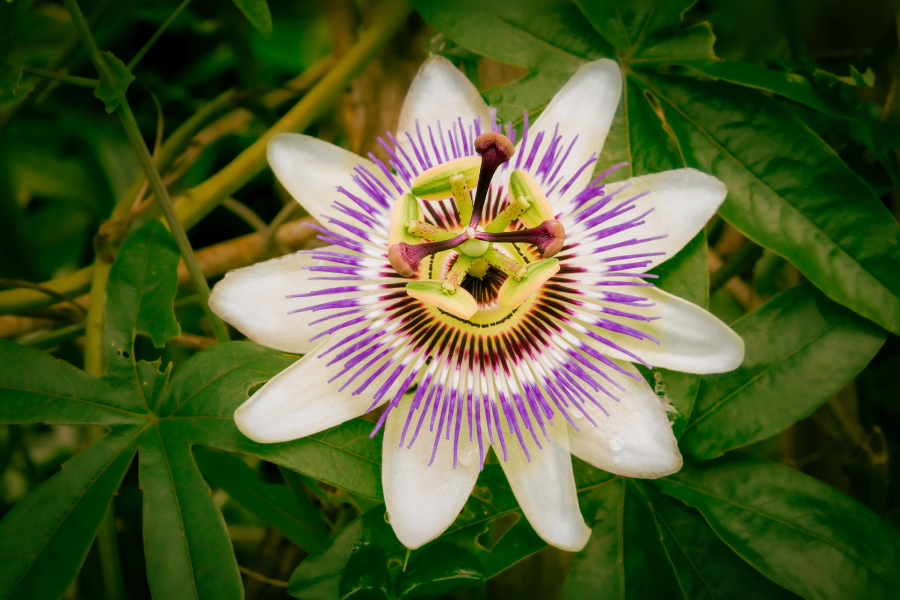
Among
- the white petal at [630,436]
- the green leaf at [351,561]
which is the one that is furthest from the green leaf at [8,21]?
the white petal at [630,436]

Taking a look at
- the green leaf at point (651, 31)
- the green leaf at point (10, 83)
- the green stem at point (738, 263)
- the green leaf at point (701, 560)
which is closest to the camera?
the green leaf at point (10, 83)

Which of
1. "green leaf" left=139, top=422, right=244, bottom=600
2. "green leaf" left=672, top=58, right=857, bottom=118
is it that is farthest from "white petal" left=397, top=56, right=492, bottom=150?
"green leaf" left=139, top=422, right=244, bottom=600

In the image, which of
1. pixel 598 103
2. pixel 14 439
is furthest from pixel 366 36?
pixel 14 439

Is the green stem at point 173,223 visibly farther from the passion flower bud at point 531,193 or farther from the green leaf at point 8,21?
the passion flower bud at point 531,193

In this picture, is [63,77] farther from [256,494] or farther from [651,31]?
[651,31]

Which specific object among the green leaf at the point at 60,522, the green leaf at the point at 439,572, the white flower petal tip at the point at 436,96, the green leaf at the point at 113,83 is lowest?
the green leaf at the point at 439,572

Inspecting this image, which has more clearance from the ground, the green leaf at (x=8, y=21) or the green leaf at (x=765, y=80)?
the green leaf at (x=8, y=21)

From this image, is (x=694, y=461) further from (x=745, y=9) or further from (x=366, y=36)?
(x=366, y=36)
